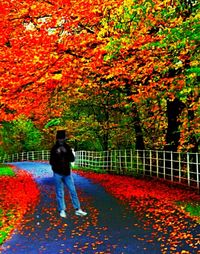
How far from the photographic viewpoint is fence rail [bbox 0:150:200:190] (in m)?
19.2

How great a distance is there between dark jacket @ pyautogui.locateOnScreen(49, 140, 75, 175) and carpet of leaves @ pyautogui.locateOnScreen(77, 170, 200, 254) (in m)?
2.37

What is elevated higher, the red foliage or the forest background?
the forest background

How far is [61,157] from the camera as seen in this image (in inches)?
416

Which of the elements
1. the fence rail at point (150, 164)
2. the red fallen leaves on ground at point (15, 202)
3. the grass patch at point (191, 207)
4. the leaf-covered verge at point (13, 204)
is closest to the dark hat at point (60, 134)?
the leaf-covered verge at point (13, 204)

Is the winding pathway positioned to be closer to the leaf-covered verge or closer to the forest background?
the leaf-covered verge

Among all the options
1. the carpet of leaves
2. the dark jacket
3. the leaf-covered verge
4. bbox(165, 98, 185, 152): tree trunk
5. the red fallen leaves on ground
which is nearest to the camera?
the carpet of leaves

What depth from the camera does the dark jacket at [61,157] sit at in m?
10.6

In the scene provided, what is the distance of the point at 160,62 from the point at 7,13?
9.89 m

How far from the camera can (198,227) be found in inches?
415

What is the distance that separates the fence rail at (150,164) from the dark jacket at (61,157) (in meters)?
7.19

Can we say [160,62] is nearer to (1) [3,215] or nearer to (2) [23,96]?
(1) [3,215]

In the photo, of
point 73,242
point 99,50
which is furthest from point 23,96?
point 73,242

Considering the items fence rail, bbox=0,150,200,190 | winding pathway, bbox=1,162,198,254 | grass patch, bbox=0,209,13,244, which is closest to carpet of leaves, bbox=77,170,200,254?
winding pathway, bbox=1,162,198,254

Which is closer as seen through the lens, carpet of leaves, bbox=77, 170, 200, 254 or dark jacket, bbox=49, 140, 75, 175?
carpet of leaves, bbox=77, 170, 200, 254
